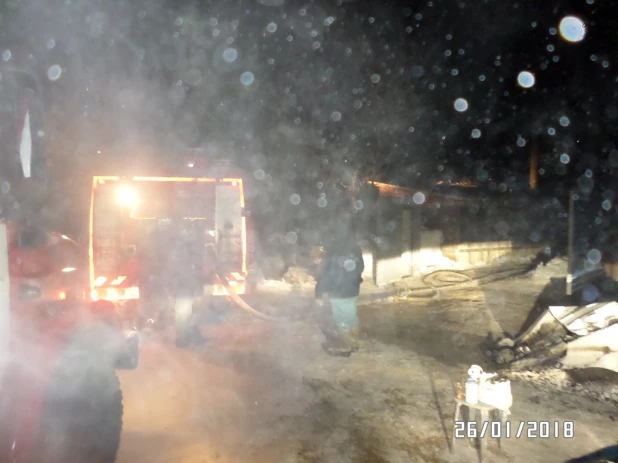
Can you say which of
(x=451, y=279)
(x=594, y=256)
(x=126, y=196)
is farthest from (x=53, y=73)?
(x=594, y=256)

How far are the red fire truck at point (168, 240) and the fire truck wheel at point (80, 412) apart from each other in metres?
3.19

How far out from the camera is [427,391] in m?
5.44

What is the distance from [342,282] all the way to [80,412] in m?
4.02

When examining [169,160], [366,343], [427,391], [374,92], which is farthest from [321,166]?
[427,391]

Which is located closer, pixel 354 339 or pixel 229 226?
pixel 354 339

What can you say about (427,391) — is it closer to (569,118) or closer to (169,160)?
(169,160)

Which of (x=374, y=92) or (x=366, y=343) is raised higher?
(x=374, y=92)

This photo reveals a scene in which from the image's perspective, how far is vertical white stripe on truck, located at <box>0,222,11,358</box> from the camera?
278 centimetres

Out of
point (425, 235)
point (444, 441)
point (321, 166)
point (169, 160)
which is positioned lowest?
point (444, 441)

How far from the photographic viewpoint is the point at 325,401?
5180mm

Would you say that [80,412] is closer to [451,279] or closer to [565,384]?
[565,384]

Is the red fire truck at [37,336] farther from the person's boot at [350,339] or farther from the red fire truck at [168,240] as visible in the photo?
the person's boot at [350,339]

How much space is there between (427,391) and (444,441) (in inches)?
44.8
